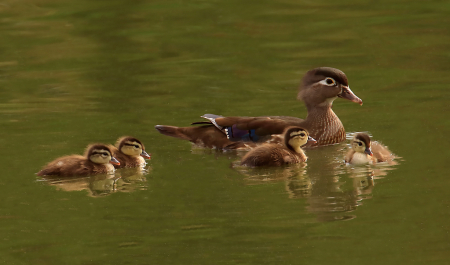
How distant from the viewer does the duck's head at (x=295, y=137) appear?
970cm

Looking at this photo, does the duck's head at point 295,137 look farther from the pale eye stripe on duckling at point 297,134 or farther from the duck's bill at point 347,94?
the duck's bill at point 347,94

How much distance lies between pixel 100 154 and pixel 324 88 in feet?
10.9

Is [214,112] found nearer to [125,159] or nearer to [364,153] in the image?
[125,159]

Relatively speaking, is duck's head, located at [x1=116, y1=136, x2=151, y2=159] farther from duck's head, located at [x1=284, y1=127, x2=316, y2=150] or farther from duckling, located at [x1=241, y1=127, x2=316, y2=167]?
duck's head, located at [x1=284, y1=127, x2=316, y2=150]

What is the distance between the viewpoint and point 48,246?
7094 millimetres

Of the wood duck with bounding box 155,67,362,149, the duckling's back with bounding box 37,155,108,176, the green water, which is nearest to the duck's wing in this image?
the wood duck with bounding box 155,67,362,149

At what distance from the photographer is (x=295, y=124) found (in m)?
10.6

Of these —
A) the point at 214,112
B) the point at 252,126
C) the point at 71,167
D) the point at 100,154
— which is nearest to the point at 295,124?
the point at 252,126

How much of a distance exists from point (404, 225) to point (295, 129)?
9.01 feet

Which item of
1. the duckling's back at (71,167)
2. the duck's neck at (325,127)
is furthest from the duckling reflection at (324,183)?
the duckling's back at (71,167)

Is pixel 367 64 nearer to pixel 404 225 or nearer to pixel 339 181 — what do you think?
pixel 339 181

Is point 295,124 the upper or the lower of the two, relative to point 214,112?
lower

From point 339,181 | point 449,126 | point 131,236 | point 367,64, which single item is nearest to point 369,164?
point 339,181

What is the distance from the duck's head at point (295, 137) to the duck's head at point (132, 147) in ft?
5.29
